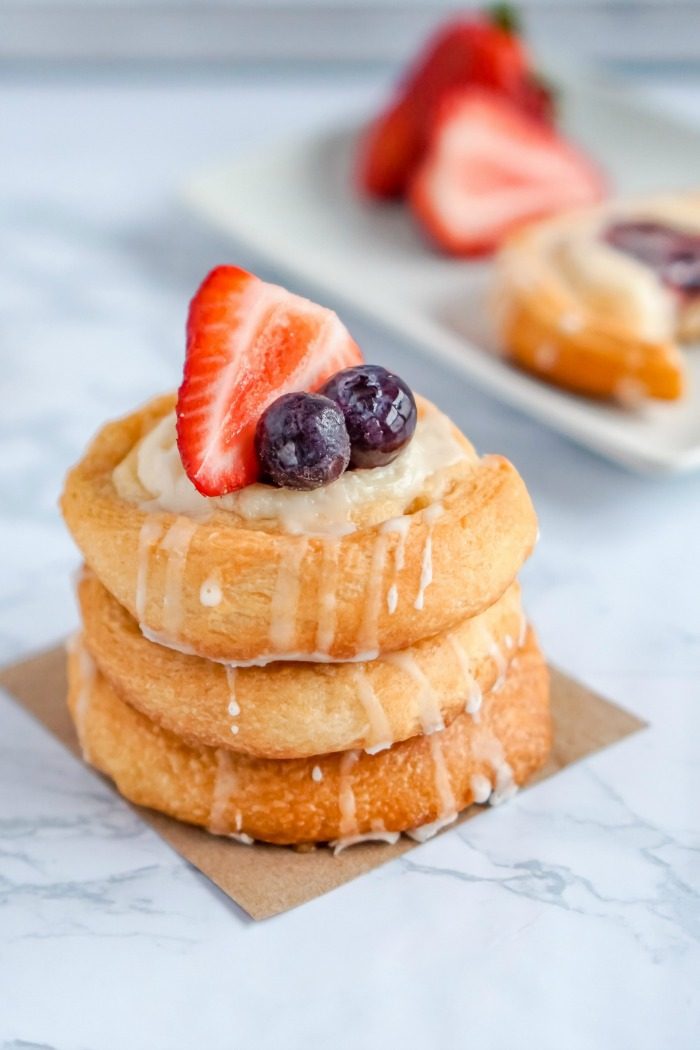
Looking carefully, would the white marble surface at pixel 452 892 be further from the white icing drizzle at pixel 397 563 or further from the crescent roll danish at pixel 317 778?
the white icing drizzle at pixel 397 563

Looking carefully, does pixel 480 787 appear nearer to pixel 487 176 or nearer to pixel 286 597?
pixel 286 597

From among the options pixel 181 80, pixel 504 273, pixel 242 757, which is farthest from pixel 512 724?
pixel 181 80

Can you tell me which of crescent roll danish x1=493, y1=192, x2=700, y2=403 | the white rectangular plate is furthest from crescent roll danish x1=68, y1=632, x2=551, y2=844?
crescent roll danish x1=493, y1=192, x2=700, y2=403

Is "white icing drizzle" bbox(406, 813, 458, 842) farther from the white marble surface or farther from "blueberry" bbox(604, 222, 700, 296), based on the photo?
"blueberry" bbox(604, 222, 700, 296)

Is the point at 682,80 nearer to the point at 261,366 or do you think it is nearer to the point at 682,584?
the point at 682,584

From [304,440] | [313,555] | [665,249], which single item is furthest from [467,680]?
[665,249]

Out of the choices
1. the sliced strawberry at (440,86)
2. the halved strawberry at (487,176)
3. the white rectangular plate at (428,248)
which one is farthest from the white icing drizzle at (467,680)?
the sliced strawberry at (440,86)
